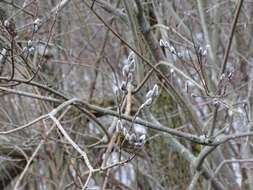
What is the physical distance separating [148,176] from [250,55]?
4.76ft

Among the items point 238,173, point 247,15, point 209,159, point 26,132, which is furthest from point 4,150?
point 247,15

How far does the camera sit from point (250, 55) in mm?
4719

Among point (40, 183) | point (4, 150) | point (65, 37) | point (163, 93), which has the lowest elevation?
point (40, 183)

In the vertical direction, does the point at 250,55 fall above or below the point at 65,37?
below

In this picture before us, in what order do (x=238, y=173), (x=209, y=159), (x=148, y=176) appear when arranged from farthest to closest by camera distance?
(x=238, y=173) < (x=148, y=176) < (x=209, y=159)

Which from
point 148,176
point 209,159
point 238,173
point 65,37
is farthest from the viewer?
point 65,37

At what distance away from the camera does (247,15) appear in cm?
439

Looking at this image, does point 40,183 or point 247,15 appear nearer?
point 247,15

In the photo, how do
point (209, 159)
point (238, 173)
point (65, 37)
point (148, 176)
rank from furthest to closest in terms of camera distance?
point (65, 37)
point (238, 173)
point (148, 176)
point (209, 159)

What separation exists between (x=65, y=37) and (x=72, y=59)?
231mm

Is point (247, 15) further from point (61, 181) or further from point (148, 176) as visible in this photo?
point (61, 181)

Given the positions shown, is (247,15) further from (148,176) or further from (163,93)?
(148,176)

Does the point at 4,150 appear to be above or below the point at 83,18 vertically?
below

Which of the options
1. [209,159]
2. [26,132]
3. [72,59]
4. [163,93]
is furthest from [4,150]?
[209,159]
